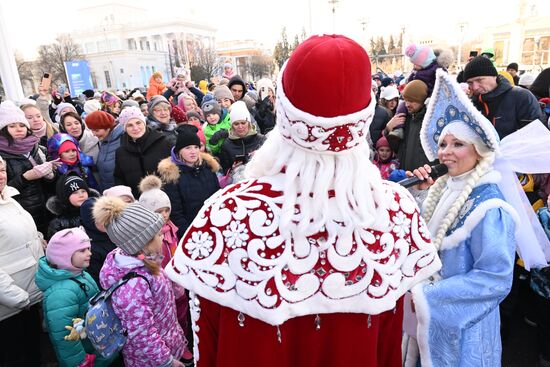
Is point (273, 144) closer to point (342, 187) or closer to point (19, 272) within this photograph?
point (342, 187)

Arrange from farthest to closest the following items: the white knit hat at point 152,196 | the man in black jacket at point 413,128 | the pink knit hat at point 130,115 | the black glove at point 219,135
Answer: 1. the black glove at point 219,135
2. the pink knit hat at point 130,115
3. the man in black jacket at point 413,128
4. the white knit hat at point 152,196

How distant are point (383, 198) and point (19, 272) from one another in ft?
9.33

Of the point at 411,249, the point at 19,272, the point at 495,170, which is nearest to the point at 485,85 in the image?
the point at 495,170

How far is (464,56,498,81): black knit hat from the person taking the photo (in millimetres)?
3896

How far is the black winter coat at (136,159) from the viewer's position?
13.0 feet

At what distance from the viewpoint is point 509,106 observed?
13.4 feet

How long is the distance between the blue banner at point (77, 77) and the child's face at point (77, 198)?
1201 centimetres

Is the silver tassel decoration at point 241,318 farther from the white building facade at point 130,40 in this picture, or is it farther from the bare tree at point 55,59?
the white building facade at point 130,40

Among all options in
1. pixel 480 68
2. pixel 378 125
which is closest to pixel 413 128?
pixel 480 68

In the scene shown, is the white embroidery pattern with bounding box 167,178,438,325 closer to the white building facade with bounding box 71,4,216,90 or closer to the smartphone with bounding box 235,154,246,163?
the smartphone with bounding box 235,154,246,163

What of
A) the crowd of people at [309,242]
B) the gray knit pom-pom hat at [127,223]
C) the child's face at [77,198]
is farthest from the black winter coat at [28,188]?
the gray knit pom-pom hat at [127,223]

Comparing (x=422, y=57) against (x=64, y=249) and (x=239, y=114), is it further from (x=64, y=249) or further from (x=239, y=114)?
(x=64, y=249)

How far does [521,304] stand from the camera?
3.67m

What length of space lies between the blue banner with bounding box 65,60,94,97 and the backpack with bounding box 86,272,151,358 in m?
13.6
